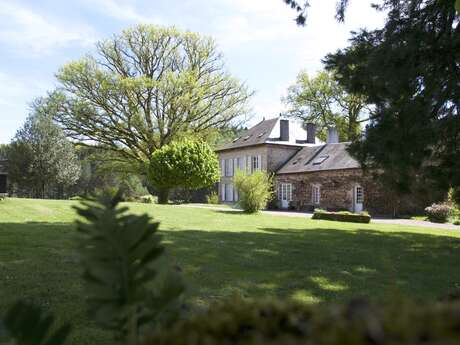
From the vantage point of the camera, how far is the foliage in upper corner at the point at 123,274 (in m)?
1.10

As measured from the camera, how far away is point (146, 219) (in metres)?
1.19

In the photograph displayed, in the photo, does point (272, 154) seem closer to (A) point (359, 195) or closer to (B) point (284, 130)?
(B) point (284, 130)

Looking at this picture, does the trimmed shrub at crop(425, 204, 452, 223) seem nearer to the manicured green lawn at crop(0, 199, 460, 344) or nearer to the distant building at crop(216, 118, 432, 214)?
the distant building at crop(216, 118, 432, 214)

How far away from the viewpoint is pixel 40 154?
35.5 meters

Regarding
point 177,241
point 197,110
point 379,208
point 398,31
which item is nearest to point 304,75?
point 197,110

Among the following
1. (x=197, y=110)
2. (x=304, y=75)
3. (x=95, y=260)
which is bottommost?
(x=95, y=260)

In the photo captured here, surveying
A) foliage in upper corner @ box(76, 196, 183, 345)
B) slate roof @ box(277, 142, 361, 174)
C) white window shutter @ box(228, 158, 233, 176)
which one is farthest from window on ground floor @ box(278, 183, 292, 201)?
foliage in upper corner @ box(76, 196, 183, 345)

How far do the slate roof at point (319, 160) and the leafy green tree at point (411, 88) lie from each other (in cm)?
2058

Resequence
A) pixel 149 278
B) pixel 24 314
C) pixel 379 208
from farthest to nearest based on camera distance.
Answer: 1. pixel 379 208
2. pixel 149 278
3. pixel 24 314

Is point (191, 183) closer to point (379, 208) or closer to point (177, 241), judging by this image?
point (379, 208)

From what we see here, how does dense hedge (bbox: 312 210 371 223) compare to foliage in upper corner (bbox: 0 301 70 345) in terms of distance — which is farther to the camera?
dense hedge (bbox: 312 210 371 223)

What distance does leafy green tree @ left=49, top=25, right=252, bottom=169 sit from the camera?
1457 inches

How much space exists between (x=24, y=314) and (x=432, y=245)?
12622 mm

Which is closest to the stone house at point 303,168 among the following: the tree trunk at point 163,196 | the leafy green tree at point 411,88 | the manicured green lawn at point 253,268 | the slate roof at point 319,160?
the slate roof at point 319,160
